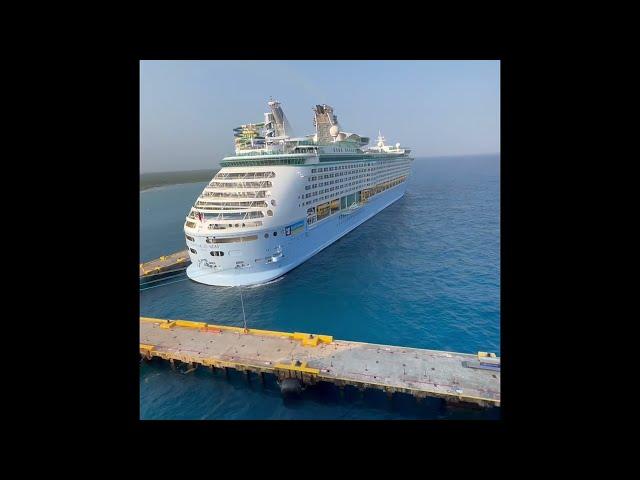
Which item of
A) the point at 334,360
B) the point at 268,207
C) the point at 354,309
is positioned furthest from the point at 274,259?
the point at 334,360

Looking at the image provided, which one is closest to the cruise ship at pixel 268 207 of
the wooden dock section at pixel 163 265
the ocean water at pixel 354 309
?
the ocean water at pixel 354 309

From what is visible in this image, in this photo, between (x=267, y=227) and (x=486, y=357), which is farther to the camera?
(x=267, y=227)

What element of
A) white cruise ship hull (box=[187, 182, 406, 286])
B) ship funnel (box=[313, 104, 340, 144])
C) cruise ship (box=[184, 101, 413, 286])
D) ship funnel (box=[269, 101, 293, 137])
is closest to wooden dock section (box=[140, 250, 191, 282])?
white cruise ship hull (box=[187, 182, 406, 286])

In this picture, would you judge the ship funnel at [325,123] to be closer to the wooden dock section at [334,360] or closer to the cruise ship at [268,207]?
the cruise ship at [268,207]

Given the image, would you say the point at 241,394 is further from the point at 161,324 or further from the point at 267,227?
the point at 267,227

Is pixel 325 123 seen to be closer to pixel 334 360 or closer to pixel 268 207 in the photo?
pixel 268 207

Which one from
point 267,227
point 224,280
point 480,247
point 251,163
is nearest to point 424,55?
point 267,227
